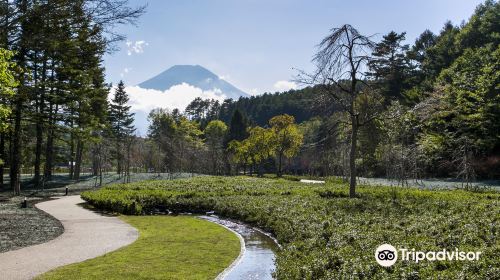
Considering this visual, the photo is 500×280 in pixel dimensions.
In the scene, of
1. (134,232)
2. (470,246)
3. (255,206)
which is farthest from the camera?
(255,206)

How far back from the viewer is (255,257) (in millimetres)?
13023

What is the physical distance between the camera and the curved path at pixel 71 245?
10816 millimetres

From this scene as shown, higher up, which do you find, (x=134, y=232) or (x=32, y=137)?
(x=32, y=137)

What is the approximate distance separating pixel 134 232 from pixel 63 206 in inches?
414

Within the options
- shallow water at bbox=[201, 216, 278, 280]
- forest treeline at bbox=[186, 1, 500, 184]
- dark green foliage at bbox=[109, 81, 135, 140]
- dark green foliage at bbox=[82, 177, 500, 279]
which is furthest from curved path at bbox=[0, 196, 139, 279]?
dark green foliage at bbox=[109, 81, 135, 140]

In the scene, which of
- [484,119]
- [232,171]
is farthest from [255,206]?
[232,171]

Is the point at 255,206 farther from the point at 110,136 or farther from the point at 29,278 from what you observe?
Result: the point at 110,136

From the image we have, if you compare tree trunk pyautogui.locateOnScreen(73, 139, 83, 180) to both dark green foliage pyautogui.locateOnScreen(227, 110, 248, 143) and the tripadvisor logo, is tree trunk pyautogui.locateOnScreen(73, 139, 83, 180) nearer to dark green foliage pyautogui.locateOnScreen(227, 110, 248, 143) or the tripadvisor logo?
dark green foliage pyautogui.locateOnScreen(227, 110, 248, 143)

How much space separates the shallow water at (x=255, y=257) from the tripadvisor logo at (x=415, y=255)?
3553 mm

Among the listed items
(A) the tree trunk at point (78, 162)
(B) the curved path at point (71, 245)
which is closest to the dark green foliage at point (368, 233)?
(B) the curved path at point (71, 245)

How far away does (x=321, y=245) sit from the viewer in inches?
423

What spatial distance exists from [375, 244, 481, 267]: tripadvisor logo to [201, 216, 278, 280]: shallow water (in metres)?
3.55

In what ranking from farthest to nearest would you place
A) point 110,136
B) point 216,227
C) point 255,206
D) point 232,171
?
point 232,171 → point 110,136 → point 255,206 → point 216,227

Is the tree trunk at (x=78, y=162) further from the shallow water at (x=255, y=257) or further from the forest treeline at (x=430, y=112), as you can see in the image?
the shallow water at (x=255, y=257)
